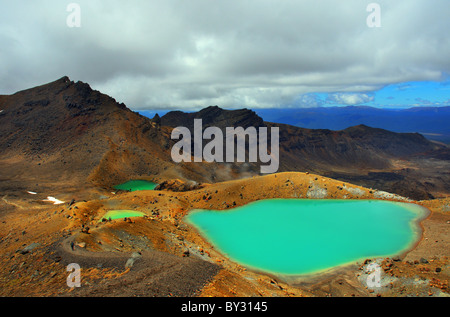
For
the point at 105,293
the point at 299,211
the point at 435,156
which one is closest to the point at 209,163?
the point at 299,211

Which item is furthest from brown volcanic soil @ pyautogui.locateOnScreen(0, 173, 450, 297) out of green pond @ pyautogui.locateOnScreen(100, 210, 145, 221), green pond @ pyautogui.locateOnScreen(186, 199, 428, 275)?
green pond @ pyautogui.locateOnScreen(186, 199, 428, 275)

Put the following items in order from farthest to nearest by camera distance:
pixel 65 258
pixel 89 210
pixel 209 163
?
pixel 209 163 < pixel 89 210 < pixel 65 258

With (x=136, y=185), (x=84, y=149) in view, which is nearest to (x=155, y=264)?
(x=136, y=185)

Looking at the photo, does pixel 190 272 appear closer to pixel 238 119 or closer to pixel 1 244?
pixel 1 244

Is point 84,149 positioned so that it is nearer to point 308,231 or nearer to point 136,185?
point 136,185

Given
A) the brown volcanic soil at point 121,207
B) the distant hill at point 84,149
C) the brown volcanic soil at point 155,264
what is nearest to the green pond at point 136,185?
the distant hill at point 84,149

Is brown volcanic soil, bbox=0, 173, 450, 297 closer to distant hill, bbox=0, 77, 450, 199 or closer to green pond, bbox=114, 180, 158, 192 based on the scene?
green pond, bbox=114, 180, 158, 192
